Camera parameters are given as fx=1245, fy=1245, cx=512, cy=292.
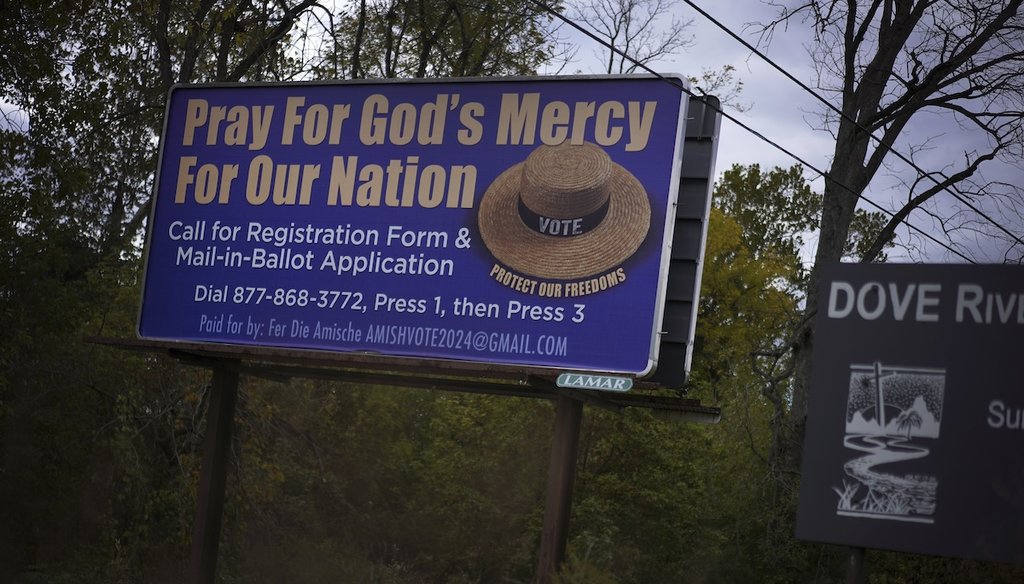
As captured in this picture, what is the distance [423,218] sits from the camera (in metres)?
12.5

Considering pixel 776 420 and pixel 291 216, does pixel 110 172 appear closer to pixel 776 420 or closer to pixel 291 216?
pixel 291 216

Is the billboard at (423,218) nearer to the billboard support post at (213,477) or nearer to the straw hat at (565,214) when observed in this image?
the straw hat at (565,214)

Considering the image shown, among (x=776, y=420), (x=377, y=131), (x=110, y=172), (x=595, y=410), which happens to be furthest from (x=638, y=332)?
(x=110, y=172)

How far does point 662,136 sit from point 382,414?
16248 millimetres

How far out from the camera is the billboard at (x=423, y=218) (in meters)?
11.6

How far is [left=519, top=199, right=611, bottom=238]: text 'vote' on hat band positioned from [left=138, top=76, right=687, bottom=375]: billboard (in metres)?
0.02

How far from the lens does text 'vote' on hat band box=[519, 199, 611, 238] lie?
11805 millimetres

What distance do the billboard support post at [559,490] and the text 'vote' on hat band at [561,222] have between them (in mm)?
1573

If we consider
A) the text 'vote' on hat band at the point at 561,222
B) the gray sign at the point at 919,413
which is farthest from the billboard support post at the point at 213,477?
the gray sign at the point at 919,413

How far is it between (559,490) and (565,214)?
2.64m

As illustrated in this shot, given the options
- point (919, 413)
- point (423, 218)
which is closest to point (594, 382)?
point (423, 218)

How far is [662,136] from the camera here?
11695 mm

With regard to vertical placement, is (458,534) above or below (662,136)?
below

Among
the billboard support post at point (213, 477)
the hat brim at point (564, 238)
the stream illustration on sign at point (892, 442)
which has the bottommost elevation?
the billboard support post at point (213, 477)
